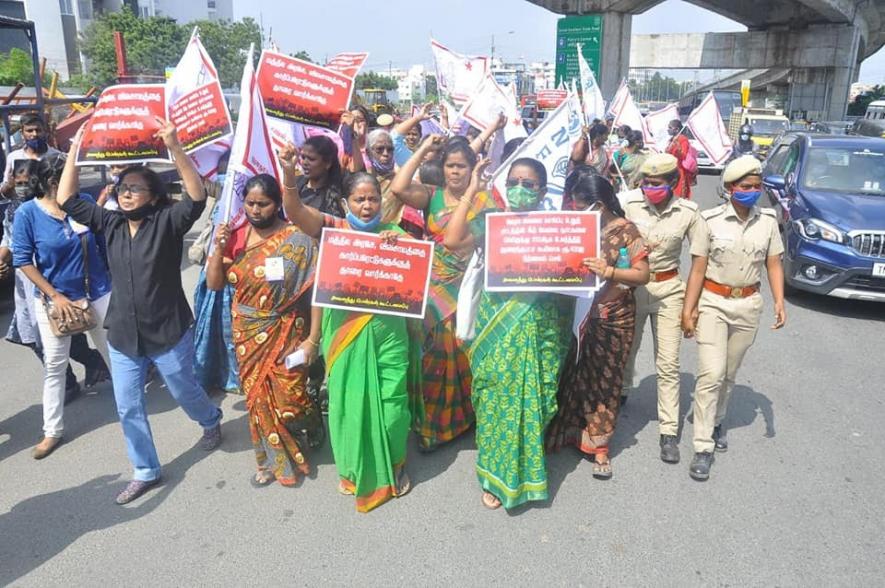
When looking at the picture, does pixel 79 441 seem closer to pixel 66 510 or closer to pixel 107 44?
pixel 66 510

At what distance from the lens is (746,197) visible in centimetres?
342

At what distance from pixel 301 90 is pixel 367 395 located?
6.58ft

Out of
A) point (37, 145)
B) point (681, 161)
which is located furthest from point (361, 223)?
point (681, 161)

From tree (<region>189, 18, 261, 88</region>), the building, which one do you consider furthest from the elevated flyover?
the building

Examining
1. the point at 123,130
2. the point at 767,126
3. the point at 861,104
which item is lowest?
the point at 767,126

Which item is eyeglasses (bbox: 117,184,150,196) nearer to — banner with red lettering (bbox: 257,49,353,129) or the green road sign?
banner with red lettering (bbox: 257,49,353,129)

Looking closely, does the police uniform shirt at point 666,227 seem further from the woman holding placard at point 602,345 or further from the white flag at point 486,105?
the white flag at point 486,105

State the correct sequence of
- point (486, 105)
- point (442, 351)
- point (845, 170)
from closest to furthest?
1. point (442, 351)
2. point (486, 105)
3. point (845, 170)

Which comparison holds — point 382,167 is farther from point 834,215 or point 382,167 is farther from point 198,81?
point 834,215

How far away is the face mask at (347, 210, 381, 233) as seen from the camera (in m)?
3.29

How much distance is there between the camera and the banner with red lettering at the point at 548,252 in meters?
3.04

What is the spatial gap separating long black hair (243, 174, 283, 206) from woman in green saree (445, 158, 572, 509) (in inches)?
35.0

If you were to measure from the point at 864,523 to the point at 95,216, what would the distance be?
3840 millimetres

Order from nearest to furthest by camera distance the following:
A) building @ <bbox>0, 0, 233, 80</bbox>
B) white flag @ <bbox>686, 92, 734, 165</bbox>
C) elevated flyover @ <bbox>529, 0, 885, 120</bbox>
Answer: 1. white flag @ <bbox>686, 92, 734, 165</bbox>
2. elevated flyover @ <bbox>529, 0, 885, 120</bbox>
3. building @ <bbox>0, 0, 233, 80</bbox>
